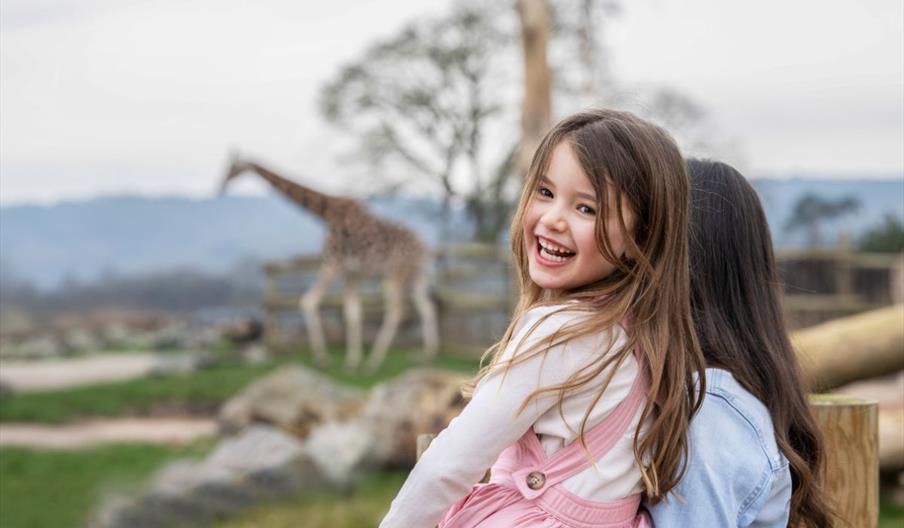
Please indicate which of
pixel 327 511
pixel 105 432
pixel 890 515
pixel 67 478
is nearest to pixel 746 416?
pixel 890 515

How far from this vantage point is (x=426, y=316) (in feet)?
34.0

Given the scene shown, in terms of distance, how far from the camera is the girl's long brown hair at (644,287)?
1.58 meters

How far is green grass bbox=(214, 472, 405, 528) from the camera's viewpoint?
16.5ft

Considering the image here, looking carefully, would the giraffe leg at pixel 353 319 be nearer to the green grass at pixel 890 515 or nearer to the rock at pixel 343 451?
the rock at pixel 343 451

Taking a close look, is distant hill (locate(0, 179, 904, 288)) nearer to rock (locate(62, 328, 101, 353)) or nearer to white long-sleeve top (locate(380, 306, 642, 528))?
rock (locate(62, 328, 101, 353))

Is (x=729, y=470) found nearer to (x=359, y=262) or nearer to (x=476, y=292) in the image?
(x=359, y=262)

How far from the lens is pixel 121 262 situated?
8.34 m

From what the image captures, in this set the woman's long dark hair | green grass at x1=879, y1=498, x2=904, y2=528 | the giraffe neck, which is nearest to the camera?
the woman's long dark hair

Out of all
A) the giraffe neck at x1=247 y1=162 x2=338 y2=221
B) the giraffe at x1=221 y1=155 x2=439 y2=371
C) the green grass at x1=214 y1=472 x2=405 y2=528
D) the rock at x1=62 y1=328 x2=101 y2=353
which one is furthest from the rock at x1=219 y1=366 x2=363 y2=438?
the rock at x1=62 y1=328 x2=101 y2=353

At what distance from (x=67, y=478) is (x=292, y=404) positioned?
1.46m

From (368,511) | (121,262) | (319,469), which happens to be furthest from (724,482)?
(121,262)

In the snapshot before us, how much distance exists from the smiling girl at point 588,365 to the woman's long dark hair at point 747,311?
19cm

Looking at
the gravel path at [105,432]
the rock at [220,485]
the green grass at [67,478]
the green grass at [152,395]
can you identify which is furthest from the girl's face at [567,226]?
the green grass at [152,395]

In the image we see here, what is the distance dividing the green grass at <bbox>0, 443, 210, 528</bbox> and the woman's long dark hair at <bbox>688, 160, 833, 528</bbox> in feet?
13.9
